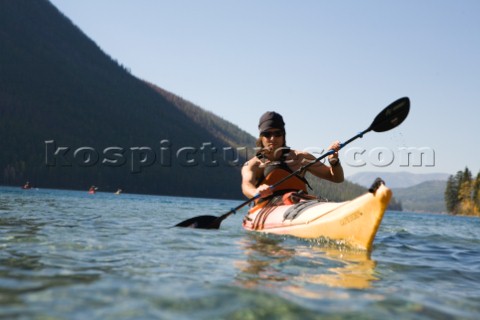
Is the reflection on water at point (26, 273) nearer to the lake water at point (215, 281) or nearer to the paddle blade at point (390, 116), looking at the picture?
the lake water at point (215, 281)

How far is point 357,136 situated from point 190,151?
188 m

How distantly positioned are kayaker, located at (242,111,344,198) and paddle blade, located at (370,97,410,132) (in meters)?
1.34

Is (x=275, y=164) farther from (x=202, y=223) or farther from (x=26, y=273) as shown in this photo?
(x=26, y=273)

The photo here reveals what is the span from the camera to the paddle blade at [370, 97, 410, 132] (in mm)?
10156

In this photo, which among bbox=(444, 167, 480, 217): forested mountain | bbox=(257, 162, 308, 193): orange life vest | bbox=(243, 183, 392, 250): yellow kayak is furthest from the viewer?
bbox=(444, 167, 480, 217): forested mountain

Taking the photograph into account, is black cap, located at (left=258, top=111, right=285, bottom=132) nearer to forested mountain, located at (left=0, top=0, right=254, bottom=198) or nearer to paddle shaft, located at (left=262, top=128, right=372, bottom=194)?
paddle shaft, located at (left=262, top=128, right=372, bottom=194)

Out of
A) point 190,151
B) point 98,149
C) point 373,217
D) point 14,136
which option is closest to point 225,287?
point 373,217

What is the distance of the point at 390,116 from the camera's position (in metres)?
10.2

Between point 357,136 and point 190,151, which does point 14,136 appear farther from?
point 357,136

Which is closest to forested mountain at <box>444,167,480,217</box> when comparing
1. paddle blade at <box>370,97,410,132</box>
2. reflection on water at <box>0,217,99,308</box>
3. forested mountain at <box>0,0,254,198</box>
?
forested mountain at <box>0,0,254,198</box>

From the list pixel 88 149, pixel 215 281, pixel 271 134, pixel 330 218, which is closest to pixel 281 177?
pixel 271 134

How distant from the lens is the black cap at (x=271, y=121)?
33.0 feet

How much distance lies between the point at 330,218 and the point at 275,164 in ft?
9.15

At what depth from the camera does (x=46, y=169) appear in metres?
117
